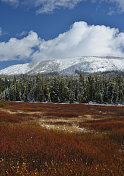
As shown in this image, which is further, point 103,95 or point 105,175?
point 103,95

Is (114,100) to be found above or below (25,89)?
below

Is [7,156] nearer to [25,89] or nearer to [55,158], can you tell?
[55,158]

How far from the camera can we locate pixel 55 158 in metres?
4.48

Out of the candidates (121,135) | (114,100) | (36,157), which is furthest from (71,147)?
(114,100)

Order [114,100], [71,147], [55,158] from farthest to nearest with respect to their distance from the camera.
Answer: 1. [114,100]
2. [71,147]
3. [55,158]

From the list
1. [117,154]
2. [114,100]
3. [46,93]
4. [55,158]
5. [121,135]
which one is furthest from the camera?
[46,93]

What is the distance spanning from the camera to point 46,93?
7450cm

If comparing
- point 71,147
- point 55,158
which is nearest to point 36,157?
point 55,158

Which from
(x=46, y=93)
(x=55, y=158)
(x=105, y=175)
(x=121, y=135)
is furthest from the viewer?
(x=46, y=93)

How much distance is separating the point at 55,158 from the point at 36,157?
578mm

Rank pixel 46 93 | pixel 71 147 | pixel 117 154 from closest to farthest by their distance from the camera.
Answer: pixel 117 154 < pixel 71 147 < pixel 46 93

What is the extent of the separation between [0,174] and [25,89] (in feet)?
254

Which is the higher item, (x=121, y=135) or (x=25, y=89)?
(x=25, y=89)

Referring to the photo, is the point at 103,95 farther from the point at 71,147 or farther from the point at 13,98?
the point at 71,147
